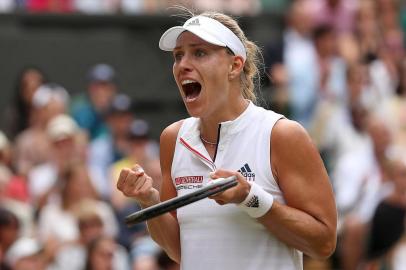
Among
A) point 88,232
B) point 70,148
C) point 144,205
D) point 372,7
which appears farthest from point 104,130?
point 144,205

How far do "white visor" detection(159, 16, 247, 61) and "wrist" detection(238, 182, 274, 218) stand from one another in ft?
2.00

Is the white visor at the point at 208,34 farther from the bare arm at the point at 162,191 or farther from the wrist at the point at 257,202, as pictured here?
the wrist at the point at 257,202

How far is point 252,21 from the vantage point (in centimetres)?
1352

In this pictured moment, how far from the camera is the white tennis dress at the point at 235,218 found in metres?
4.87

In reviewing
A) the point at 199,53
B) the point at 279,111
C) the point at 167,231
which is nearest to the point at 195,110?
the point at 199,53

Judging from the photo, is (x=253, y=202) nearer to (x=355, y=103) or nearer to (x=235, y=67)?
(x=235, y=67)

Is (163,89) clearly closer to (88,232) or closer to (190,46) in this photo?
(88,232)

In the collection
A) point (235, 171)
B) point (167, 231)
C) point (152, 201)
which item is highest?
point (235, 171)

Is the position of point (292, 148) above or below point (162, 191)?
above

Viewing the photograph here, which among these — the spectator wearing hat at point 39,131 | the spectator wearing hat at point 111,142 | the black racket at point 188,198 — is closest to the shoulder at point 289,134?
the black racket at point 188,198

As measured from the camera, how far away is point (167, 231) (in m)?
5.15

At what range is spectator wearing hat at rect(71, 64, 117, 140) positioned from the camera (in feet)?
38.0

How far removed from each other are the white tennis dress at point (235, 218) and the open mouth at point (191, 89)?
0.59 ft

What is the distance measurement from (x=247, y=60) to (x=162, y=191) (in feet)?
2.21
